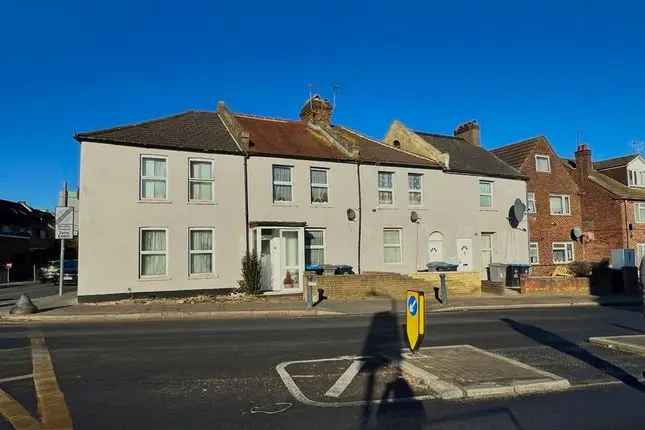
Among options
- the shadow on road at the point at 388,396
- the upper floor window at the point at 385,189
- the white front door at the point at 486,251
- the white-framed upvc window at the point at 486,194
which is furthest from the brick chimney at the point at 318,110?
the shadow on road at the point at 388,396

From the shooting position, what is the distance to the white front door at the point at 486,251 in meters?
27.6

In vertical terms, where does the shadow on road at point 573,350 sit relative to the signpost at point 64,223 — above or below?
below

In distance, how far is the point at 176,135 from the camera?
2120 centimetres

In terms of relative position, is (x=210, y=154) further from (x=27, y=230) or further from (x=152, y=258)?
(x=27, y=230)

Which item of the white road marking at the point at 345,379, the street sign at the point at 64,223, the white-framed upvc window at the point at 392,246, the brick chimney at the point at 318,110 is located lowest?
the white road marking at the point at 345,379

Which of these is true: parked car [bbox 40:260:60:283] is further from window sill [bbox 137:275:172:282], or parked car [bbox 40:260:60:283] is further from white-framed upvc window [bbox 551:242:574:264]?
white-framed upvc window [bbox 551:242:574:264]

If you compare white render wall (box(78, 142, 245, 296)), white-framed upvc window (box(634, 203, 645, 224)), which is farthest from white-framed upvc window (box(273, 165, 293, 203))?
white-framed upvc window (box(634, 203, 645, 224))

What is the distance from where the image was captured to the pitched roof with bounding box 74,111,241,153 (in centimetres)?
1947

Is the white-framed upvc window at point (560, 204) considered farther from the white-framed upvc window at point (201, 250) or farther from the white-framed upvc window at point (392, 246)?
the white-framed upvc window at point (201, 250)

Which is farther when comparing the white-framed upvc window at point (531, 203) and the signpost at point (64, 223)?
the white-framed upvc window at point (531, 203)

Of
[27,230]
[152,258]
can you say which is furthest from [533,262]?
[27,230]

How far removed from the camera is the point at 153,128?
69.5 feet

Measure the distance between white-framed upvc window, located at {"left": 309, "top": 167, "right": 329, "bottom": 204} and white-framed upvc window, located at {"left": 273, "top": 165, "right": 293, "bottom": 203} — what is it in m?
1.02

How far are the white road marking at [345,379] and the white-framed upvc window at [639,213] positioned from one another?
3516 centimetres
